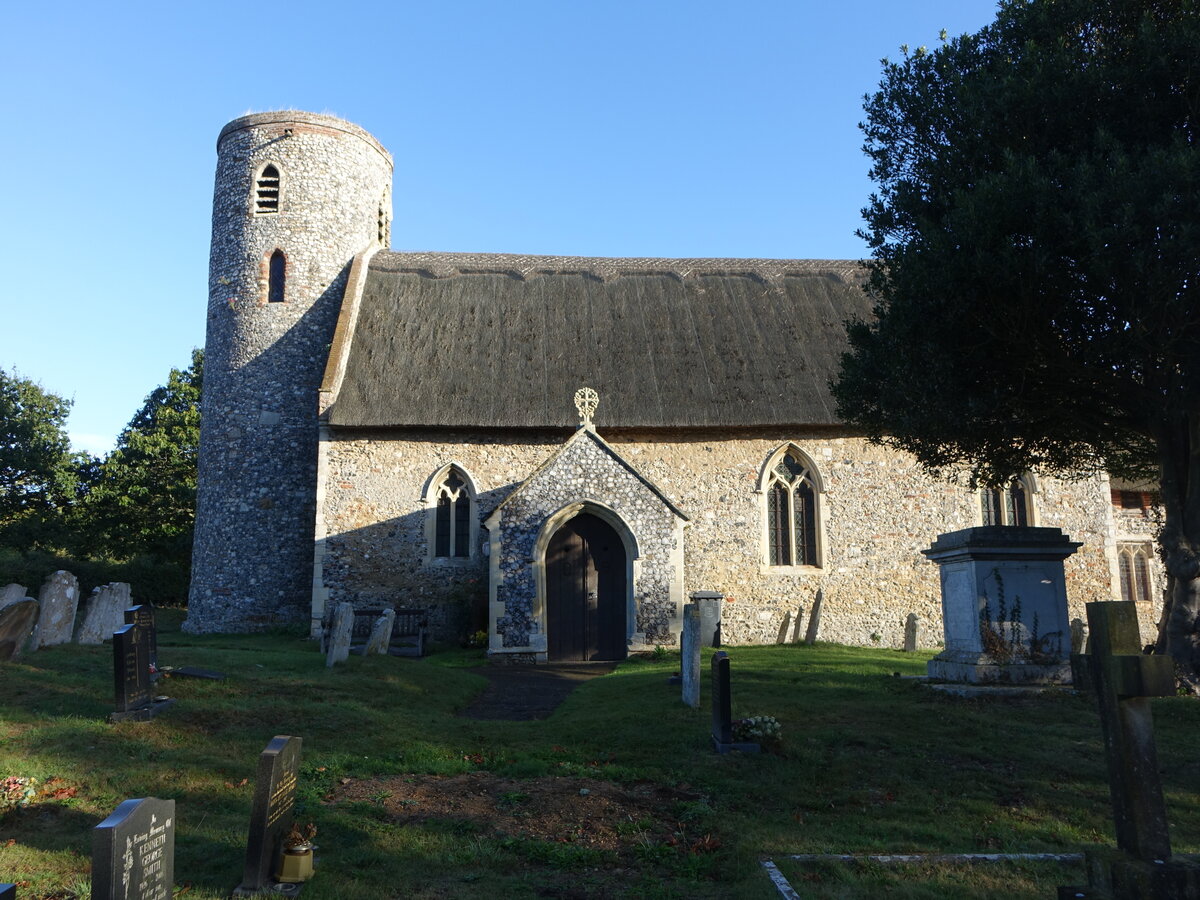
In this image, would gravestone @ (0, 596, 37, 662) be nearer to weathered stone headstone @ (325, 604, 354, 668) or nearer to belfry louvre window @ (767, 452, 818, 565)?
weathered stone headstone @ (325, 604, 354, 668)

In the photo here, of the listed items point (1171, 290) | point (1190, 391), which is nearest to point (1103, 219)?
point (1171, 290)

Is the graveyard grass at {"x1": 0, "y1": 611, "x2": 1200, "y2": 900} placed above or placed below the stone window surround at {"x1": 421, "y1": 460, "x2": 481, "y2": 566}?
below

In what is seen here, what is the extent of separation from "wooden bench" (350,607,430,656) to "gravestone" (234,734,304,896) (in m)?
11.9

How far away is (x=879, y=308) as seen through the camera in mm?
13070

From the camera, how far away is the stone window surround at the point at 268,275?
22297mm

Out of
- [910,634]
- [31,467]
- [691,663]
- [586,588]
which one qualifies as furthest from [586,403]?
[31,467]

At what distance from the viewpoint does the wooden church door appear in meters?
17.8

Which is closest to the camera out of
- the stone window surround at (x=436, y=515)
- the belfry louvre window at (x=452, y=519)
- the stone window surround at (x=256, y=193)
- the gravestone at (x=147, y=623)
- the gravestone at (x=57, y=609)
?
the gravestone at (x=147, y=623)

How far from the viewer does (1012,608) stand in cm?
1152

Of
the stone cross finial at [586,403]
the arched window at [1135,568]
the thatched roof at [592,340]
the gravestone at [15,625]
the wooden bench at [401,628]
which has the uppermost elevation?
the thatched roof at [592,340]

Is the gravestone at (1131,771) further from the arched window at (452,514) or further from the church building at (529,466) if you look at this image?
the arched window at (452,514)

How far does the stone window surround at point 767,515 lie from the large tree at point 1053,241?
7.33 m

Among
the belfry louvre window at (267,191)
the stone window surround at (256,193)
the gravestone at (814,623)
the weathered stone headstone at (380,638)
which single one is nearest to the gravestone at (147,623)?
the weathered stone headstone at (380,638)

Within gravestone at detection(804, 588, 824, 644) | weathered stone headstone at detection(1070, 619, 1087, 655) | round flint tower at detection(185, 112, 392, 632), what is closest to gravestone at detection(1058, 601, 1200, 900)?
weathered stone headstone at detection(1070, 619, 1087, 655)
